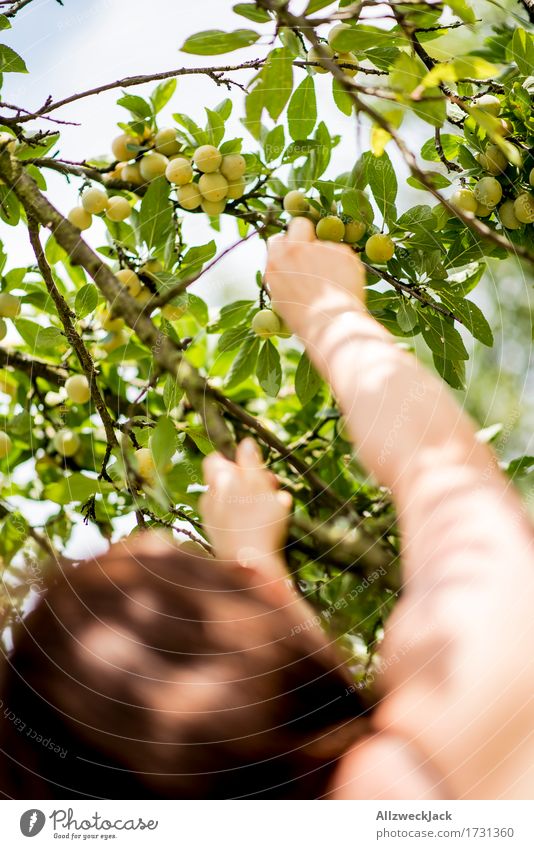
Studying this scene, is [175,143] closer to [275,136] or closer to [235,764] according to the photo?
[275,136]

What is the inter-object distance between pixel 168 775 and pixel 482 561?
23cm

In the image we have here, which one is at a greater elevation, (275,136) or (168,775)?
(275,136)

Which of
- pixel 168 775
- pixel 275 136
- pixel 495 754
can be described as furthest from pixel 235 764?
pixel 275 136

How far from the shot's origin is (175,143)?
2.47 feet

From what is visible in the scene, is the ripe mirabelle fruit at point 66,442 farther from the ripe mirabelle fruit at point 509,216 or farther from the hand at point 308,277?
the ripe mirabelle fruit at point 509,216

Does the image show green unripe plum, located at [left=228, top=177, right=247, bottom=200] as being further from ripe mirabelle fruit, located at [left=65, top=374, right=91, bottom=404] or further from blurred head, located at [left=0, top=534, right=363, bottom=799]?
blurred head, located at [left=0, top=534, right=363, bottom=799]

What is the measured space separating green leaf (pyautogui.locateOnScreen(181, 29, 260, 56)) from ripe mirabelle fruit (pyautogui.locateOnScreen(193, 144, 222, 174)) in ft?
0.33

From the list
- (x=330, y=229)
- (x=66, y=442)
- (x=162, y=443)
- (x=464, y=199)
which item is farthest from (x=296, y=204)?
(x=66, y=442)

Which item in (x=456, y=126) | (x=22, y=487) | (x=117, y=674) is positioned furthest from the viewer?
(x=22, y=487)

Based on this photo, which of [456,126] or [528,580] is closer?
[528,580]

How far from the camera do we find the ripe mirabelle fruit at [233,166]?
2.30 feet

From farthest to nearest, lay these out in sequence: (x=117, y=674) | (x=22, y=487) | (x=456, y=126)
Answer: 1. (x=22, y=487)
2. (x=456, y=126)
3. (x=117, y=674)

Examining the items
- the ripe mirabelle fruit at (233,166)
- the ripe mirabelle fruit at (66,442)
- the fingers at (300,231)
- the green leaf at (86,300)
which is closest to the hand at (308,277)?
the fingers at (300,231)

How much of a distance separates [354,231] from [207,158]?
0.50 feet
